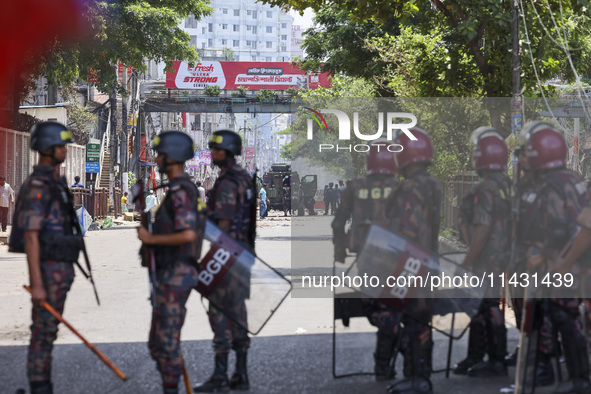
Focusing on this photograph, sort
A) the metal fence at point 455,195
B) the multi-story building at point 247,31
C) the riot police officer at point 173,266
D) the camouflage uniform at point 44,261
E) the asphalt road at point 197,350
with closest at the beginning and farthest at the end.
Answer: the riot police officer at point 173,266
the camouflage uniform at point 44,261
the asphalt road at point 197,350
the metal fence at point 455,195
the multi-story building at point 247,31

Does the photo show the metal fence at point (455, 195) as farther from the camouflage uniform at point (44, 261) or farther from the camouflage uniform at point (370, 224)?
the camouflage uniform at point (44, 261)

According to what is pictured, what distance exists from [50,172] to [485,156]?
3151 millimetres

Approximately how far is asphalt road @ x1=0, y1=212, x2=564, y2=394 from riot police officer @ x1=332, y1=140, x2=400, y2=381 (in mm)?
290

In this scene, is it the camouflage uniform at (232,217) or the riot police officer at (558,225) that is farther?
the camouflage uniform at (232,217)

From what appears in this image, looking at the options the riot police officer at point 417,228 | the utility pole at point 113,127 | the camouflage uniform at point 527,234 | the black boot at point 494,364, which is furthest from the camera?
the utility pole at point 113,127

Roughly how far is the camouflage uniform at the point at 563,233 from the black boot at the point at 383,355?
3.96 feet

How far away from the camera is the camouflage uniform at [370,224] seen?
6766mm

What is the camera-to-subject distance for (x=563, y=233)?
6.19 meters

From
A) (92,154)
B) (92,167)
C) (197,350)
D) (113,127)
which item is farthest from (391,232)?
(113,127)

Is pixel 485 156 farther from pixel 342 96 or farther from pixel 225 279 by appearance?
pixel 342 96

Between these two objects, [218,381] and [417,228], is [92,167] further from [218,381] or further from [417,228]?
[417,228]

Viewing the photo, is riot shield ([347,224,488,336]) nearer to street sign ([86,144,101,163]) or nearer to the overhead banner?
street sign ([86,144,101,163])

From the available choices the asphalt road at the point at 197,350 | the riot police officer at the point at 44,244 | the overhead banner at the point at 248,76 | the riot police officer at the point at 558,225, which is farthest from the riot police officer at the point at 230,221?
the overhead banner at the point at 248,76

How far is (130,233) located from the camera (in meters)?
29.0
